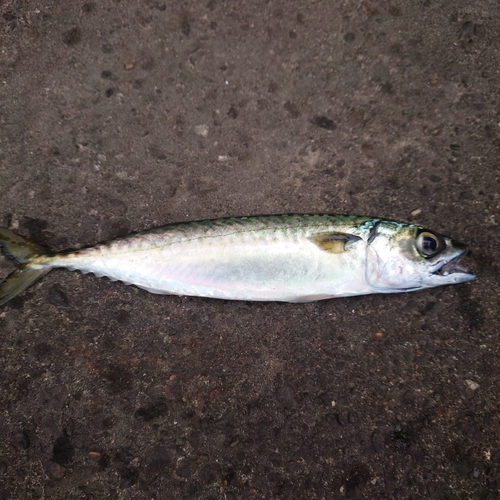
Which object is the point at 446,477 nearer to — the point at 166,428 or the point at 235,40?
the point at 166,428

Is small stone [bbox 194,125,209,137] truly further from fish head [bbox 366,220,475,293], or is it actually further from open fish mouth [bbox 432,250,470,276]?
open fish mouth [bbox 432,250,470,276]

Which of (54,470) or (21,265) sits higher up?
(21,265)

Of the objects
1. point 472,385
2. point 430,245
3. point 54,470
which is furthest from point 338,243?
point 54,470

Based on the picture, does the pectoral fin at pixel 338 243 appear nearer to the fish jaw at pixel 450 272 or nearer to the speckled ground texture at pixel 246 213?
the speckled ground texture at pixel 246 213

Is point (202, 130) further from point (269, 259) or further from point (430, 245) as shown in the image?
point (430, 245)

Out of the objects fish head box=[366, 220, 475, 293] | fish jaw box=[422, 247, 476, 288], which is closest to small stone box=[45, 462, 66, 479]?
fish head box=[366, 220, 475, 293]

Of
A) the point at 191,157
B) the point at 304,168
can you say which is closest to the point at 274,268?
the point at 304,168

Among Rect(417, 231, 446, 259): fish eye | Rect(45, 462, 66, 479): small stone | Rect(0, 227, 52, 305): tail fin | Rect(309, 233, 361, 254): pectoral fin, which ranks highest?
Rect(0, 227, 52, 305): tail fin

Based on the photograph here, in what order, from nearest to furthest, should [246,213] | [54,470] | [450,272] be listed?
[54,470], [450,272], [246,213]
